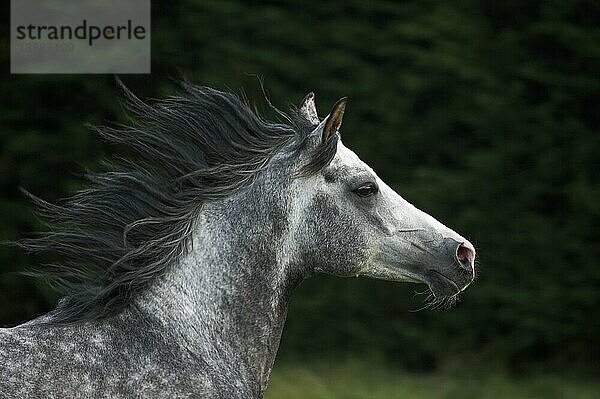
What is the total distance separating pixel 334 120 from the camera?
2959mm

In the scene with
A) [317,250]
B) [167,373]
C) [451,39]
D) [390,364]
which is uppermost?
[317,250]

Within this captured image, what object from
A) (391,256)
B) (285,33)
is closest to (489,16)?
(285,33)

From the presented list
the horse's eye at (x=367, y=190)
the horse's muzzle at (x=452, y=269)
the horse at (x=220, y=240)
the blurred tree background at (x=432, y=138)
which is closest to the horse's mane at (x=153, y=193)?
the horse at (x=220, y=240)

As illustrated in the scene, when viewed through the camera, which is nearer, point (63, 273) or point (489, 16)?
point (63, 273)

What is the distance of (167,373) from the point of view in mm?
2797

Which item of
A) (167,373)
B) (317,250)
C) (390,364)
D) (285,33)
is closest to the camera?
(167,373)

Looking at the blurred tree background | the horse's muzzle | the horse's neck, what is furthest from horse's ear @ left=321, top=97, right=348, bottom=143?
the blurred tree background

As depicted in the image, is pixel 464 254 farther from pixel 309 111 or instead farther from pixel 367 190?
pixel 309 111

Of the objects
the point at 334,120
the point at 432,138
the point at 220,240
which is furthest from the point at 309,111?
the point at 432,138

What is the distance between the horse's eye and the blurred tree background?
10.2ft

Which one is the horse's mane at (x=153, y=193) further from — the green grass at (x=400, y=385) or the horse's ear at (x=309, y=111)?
the green grass at (x=400, y=385)

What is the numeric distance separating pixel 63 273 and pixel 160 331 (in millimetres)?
413

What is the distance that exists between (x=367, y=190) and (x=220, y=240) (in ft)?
1.53

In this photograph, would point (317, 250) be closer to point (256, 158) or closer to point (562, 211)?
point (256, 158)
